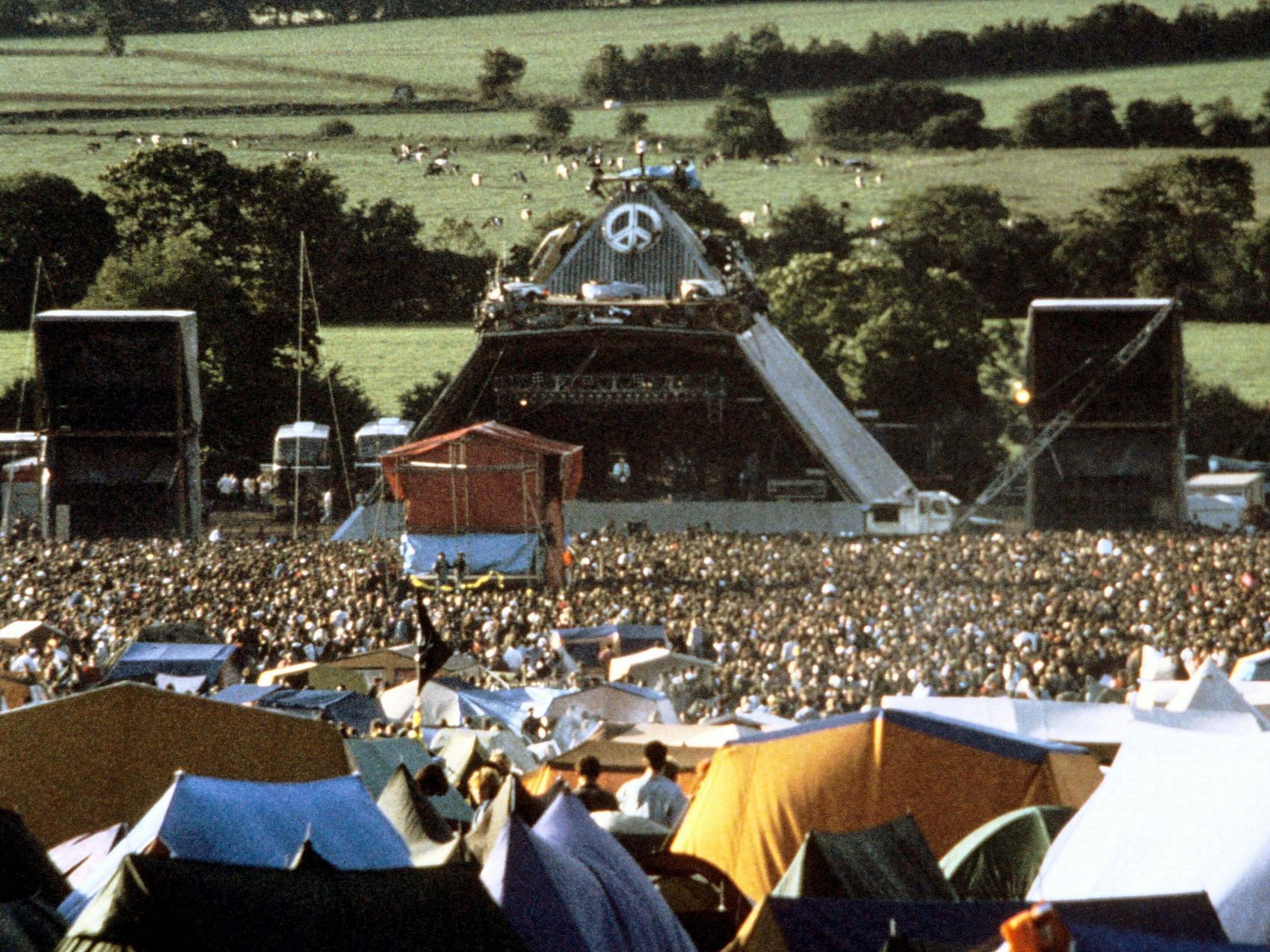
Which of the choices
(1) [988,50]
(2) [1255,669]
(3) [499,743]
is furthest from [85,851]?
(1) [988,50]

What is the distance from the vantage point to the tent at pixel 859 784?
7617mm

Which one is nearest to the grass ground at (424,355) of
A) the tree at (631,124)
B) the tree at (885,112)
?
the tree at (631,124)

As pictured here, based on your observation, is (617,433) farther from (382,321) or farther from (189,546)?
(382,321)

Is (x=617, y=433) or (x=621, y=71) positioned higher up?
(x=621, y=71)

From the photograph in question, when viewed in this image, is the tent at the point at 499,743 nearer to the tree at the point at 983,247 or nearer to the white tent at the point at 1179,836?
the white tent at the point at 1179,836

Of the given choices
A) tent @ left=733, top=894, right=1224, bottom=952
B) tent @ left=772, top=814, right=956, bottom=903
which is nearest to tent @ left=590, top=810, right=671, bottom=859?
tent @ left=772, top=814, right=956, bottom=903

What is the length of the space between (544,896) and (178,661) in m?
14.4

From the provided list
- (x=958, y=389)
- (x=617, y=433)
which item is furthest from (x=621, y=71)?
(x=617, y=433)

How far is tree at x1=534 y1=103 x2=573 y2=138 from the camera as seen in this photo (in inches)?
2233

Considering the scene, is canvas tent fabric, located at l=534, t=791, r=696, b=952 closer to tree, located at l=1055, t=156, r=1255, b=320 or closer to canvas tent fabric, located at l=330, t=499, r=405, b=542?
canvas tent fabric, located at l=330, t=499, r=405, b=542

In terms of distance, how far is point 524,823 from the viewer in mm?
5660

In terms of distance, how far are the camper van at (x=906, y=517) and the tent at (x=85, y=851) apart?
1048 inches

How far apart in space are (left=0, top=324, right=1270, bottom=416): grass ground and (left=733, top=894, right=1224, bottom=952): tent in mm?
40465

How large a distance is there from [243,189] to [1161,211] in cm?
2238
